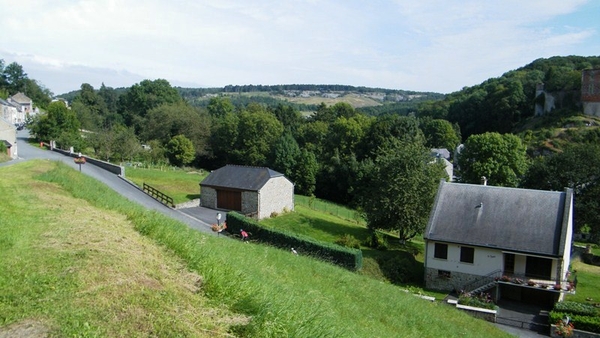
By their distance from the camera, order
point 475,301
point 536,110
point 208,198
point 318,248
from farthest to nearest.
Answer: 1. point 536,110
2. point 208,198
3. point 475,301
4. point 318,248

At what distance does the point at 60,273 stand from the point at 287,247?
1636 centimetres

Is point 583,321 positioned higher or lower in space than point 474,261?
lower

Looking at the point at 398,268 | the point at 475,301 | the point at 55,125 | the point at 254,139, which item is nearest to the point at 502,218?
the point at 475,301

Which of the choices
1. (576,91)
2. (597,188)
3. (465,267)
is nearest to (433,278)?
(465,267)

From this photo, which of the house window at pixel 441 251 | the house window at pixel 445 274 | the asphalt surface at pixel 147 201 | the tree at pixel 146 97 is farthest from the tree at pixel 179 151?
the house window at pixel 445 274

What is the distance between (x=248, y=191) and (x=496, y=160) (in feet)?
100.0

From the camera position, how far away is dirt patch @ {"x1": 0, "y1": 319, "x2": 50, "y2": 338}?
6.29 m

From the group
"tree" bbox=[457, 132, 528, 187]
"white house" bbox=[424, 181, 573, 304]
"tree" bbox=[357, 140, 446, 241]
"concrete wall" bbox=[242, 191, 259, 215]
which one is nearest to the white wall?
"white house" bbox=[424, 181, 573, 304]

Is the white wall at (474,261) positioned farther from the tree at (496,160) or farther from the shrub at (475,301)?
the tree at (496,160)

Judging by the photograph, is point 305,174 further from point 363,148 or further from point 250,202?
point 250,202

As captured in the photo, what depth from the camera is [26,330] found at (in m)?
6.41

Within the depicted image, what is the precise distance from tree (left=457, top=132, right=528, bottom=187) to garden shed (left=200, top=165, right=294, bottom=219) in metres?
24.3

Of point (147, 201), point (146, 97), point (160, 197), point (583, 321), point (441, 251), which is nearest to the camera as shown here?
point (583, 321)

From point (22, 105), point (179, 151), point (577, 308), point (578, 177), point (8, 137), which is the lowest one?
point (577, 308)
